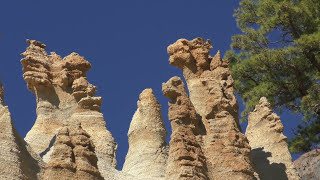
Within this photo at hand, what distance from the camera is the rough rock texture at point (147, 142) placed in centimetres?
2653

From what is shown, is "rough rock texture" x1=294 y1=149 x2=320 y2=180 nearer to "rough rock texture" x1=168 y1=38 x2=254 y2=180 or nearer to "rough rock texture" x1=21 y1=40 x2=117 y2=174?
"rough rock texture" x1=168 y1=38 x2=254 y2=180

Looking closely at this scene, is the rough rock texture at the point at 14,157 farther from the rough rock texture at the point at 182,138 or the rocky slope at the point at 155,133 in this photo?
the rough rock texture at the point at 182,138

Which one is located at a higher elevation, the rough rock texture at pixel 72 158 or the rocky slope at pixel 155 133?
the rocky slope at pixel 155 133

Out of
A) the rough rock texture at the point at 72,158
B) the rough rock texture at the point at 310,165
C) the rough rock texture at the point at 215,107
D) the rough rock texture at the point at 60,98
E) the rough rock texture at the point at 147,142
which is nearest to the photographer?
the rough rock texture at the point at 72,158

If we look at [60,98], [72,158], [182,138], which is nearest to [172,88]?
[182,138]

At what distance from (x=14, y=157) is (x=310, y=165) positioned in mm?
18348

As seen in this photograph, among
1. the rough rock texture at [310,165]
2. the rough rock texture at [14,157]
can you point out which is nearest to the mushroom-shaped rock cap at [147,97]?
the rough rock texture at [14,157]

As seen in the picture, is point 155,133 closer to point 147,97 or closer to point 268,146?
point 147,97

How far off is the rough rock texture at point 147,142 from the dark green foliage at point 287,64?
7476 mm

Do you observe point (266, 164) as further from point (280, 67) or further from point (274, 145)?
point (280, 67)

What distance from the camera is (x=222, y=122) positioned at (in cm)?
2483

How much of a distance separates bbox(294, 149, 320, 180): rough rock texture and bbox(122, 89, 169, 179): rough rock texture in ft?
32.4

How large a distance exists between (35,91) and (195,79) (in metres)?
8.10

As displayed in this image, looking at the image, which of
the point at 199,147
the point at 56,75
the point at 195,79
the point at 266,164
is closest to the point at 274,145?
the point at 266,164
